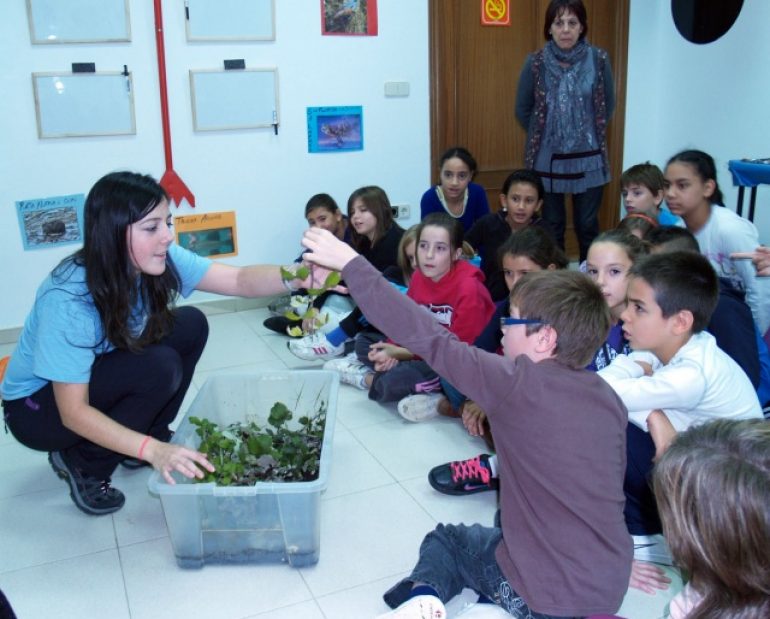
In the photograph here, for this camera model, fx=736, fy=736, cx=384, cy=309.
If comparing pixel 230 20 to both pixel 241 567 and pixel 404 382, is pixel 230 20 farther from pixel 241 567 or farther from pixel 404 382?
pixel 241 567

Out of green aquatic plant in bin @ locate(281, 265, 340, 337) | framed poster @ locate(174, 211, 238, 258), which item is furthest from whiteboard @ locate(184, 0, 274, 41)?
green aquatic plant in bin @ locate(281, 265, 340, 337)

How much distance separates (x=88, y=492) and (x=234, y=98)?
246 centimetres

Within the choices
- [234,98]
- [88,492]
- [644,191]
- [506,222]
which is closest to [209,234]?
[234,98]

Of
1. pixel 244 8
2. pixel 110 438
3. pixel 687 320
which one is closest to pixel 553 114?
pixel 244 8

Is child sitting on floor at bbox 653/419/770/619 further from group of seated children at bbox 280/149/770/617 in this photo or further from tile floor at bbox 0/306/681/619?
tile floor at bbox 0/306/681/619

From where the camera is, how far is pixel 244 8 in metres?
3.85

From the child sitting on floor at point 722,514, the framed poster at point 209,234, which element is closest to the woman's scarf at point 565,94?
the framed poster at point 209,234

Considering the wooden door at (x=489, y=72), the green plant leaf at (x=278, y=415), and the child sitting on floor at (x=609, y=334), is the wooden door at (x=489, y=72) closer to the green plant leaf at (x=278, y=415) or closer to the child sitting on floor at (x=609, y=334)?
the child sitting on floor at (x=609, y=334)

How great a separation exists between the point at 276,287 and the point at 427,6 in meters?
2.77

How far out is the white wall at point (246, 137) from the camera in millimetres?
3545

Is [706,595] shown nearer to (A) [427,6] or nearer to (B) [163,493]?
(B) [163,493]

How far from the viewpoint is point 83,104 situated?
360 centimetres

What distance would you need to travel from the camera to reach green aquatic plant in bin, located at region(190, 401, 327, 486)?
1.86 meters

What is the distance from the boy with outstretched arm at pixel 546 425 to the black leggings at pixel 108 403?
837 millimetres
